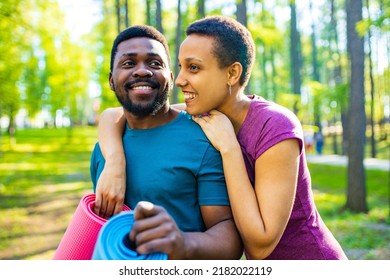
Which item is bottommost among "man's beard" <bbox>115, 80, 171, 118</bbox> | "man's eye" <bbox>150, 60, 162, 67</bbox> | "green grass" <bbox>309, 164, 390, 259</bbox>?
"green grass" <bbox>309, 164, 390, 259</bbox>

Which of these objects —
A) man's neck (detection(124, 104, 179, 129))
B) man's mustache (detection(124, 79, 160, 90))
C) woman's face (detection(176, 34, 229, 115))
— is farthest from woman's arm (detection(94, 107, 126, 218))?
woman's face (detection(176, 34, 229, 115))

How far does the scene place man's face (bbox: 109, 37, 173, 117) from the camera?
2.09m

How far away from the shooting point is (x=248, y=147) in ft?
6.61

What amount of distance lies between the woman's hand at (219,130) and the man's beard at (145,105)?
21 centimetres

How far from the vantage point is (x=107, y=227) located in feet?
4.93

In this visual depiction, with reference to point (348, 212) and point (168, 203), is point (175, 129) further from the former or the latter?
point (348, 212)

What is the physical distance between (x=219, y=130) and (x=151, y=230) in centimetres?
70

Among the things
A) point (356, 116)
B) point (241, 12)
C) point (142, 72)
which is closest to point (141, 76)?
point (142, 72)

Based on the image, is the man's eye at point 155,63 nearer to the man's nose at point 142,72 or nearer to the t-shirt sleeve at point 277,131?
the man's nose at point 142,72

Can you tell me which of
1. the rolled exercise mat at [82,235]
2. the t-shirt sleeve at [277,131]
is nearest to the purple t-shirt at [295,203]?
the t-shirt sleeve at [277,131]

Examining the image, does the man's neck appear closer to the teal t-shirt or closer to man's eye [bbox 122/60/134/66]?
the teal t-shirt

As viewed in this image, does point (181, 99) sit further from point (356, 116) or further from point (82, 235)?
point (82, 235)

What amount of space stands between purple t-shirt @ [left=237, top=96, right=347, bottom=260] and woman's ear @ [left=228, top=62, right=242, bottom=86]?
0.52 ft

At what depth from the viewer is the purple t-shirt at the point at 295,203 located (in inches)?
77.7
